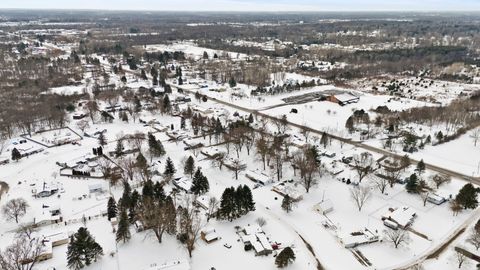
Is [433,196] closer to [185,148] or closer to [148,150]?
[185,148]

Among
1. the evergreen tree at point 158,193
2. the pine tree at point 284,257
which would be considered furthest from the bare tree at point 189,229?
the pine tree at point 284,257

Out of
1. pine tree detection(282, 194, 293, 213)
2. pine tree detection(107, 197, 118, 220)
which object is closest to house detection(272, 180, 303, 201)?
pine tree detection(282, 194, 293, 213)

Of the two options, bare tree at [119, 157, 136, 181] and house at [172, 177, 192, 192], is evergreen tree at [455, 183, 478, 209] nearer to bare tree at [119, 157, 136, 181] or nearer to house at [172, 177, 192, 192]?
house at [172, 177, 192, 192]

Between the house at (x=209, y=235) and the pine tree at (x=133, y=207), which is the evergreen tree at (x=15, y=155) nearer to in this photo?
the pine tree at (x=133, y=207)

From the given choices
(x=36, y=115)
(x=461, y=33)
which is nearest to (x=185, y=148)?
(x=36, y=115)

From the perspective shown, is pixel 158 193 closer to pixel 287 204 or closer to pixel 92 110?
pixel 287 204

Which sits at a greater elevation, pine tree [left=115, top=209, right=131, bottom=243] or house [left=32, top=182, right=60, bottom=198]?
pine tree [left=115, top=209, right=131, bottom=243]
